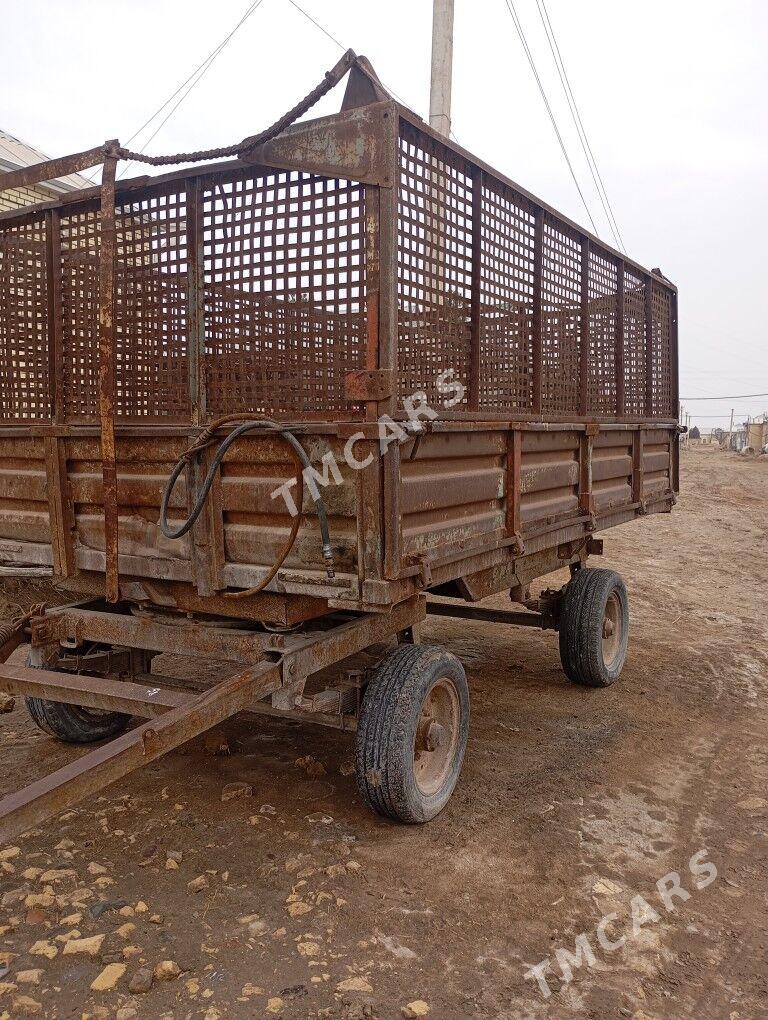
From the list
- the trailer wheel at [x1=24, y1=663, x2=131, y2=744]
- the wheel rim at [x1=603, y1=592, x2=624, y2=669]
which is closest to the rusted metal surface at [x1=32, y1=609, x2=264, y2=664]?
the trailer wheel at [x1=24, y1=663, x2=131, y2=744]

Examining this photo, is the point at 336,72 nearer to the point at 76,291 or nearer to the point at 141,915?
the point at 76,291

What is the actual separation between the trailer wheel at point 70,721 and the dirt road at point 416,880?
113mm

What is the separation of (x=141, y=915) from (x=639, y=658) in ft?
14.9

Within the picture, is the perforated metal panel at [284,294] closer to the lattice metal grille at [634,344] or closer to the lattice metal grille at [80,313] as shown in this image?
the lattice metal grille at [80,313]

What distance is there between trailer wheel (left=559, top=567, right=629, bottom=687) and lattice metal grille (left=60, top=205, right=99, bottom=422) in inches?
126

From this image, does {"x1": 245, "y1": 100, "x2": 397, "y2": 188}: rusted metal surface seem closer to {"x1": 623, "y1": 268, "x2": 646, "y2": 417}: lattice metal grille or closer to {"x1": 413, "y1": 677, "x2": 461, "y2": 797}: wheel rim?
{"x1": 413, "y1": 677, "x2": 461, "y2": 797}: wheel rim

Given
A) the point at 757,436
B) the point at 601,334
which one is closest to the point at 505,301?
the point at 601,334

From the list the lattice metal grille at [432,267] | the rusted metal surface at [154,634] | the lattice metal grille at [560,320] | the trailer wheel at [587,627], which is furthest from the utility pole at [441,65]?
the rusted metal surface at [154,634]

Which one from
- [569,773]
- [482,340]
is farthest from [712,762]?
[482,340]

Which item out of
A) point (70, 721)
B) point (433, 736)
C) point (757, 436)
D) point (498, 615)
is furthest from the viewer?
point (757, 436)

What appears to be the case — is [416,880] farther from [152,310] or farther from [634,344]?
[634,344]

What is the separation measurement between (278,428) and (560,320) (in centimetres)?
240

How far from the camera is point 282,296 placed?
127 inches

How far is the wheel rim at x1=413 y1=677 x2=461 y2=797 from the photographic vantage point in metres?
3.46
